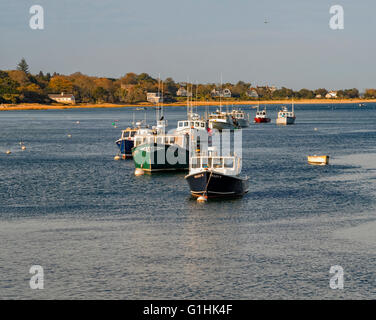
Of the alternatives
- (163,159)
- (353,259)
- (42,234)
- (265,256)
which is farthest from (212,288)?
(163,159)

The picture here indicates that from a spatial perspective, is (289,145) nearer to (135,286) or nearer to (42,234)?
(42,234)

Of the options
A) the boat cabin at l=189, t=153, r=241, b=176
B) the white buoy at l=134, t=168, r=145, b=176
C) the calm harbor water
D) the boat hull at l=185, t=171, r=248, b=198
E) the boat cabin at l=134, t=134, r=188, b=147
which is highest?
the boat cabin at l=134, t=134, r=188, b=147

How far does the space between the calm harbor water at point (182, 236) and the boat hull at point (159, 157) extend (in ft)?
8.18

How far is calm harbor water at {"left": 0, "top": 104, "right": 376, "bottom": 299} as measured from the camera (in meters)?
34.2

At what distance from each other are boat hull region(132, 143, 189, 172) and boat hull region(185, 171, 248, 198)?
19103 millimetres

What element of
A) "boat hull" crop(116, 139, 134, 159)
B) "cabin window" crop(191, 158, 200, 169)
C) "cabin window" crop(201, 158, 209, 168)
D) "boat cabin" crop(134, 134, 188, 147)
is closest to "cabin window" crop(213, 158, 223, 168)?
"cabin window" crop(201, 158, 209, 168)

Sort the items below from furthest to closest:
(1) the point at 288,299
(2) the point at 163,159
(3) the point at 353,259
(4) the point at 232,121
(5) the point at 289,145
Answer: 1. (4) the point at 232,121
2. (5) the point at 289,145
3. (2) the point at 163,159
4. (3) the point at 353,259
5. (1) the point at 288,299

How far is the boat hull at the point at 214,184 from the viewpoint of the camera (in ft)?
183

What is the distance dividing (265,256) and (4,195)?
32.8m

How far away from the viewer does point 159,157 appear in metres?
76.9

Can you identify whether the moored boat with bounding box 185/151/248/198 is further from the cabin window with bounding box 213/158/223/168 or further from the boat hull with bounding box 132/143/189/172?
the boat hull with bounding box 132/143/189/172

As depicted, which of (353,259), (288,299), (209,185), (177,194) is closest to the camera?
(288,299)

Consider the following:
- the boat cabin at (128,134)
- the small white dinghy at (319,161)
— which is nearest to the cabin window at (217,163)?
the small white dinghy at (319,161)

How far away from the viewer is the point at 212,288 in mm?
33781
